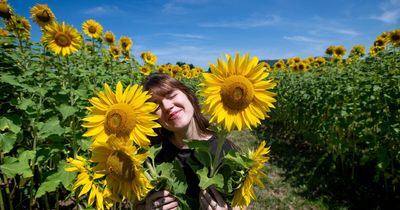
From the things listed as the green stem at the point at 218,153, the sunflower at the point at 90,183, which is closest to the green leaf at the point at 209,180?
the green stem at the point at 218,153

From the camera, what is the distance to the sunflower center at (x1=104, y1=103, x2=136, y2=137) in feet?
4.52

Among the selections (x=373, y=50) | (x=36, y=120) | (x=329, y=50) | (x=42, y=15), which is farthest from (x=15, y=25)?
(x=329, y=50)

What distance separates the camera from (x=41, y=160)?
277 centimetres

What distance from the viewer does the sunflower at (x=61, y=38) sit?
124 inches

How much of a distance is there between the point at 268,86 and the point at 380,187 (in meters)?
4.15

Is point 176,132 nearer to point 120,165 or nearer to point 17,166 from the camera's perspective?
point 120,165

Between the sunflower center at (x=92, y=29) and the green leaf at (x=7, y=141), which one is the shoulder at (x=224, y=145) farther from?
the sunflower center at (x=92, y=29)

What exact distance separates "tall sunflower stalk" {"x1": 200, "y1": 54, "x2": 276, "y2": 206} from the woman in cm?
23

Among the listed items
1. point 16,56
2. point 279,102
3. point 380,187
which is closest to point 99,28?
point 16,56

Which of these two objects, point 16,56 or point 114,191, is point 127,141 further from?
point 16,56

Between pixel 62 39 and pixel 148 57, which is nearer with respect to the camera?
pixel 62 39

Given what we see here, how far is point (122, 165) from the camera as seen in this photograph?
1277 mm

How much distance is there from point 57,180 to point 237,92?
1.89 m

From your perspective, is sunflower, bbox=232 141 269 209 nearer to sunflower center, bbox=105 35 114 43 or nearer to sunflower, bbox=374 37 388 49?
sunflower center, bbox=105 35 114 43
